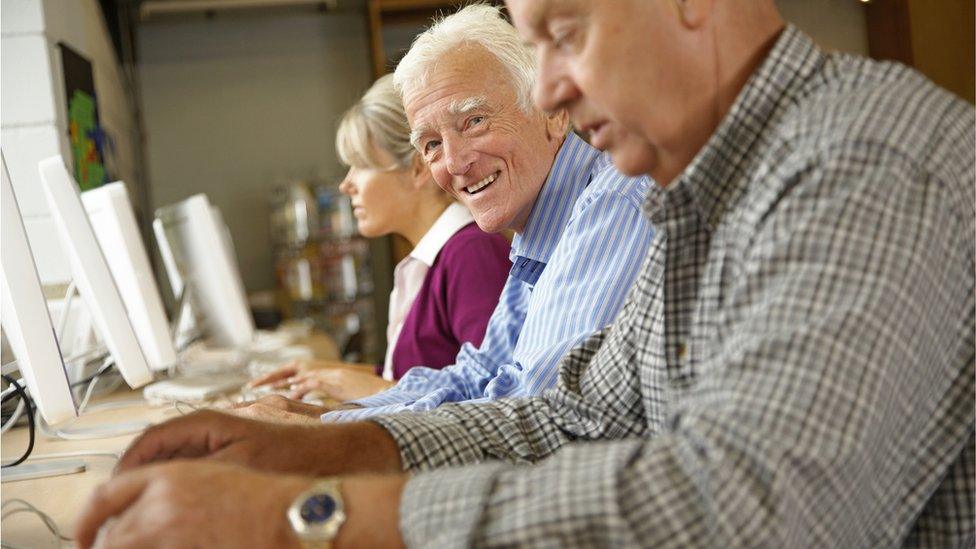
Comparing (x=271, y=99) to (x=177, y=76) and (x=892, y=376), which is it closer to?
(x=177, y=76)

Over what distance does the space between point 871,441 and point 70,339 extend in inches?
92.9

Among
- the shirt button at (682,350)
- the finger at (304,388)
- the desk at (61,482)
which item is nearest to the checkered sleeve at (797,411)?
the shirt button at (682,350)

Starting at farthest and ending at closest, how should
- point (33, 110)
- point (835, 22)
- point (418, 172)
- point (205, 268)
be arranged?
point (835, 22) < point (33, 110) < point (205, 268) < point (418, 172)

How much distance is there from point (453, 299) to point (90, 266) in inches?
32.2

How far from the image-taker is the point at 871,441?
0.71m

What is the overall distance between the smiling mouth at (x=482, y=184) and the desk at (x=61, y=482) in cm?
70

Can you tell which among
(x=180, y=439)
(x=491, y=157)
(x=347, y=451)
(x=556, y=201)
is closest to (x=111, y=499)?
(x=180, y=439)

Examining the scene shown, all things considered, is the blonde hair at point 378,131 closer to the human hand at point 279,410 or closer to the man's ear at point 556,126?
the man's ear at point 556,126

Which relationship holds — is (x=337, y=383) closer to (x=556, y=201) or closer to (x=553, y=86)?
(x=556, y=201)

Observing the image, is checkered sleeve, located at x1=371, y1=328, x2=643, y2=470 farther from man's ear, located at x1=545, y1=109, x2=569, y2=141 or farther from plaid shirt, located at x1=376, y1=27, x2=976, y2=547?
man's ear, located at x1=545, y1=109, x2=569, y2=141

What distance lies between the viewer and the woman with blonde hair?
223 centimetres

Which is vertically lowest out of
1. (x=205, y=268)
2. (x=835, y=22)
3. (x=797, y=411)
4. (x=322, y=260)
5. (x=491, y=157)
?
(x=322, y=260)

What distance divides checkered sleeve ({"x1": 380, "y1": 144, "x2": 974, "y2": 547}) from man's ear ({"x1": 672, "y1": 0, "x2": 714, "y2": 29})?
190 millimetres

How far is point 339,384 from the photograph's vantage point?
2191 millimetres
